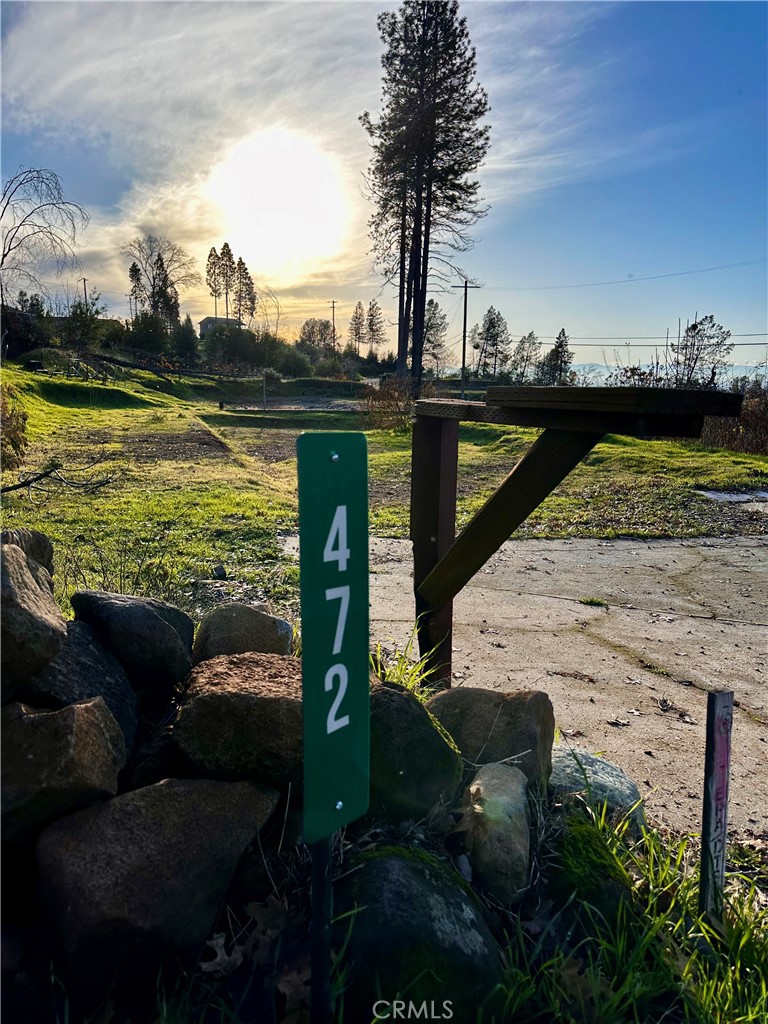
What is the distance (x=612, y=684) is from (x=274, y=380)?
116 ft

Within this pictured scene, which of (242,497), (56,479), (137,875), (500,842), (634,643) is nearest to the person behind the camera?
(137,875)

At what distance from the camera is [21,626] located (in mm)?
1419

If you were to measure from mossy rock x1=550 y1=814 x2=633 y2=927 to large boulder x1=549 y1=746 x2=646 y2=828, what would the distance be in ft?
0.64

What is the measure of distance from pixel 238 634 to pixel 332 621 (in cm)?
131

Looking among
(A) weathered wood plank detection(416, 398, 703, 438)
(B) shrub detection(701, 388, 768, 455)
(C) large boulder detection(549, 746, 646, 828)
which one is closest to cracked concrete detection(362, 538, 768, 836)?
(C) large boulder detection(549, 746, 646, 828)

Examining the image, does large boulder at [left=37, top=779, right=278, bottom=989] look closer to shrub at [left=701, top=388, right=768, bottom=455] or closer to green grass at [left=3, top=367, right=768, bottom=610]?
green grass at [left=3, top=367, right=768, bottom=610]

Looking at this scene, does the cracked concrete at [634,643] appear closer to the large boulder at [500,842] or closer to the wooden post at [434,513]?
the wooden post at [434,513]

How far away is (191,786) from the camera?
1.58 m

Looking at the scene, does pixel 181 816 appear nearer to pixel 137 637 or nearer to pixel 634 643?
pixel 137 637

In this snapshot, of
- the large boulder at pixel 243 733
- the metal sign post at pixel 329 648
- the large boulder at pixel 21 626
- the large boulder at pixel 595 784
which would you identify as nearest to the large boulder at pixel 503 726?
the large boulder at pixel 595 784

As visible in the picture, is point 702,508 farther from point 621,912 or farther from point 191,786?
point 191,786

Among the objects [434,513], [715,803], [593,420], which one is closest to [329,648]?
[593,420]

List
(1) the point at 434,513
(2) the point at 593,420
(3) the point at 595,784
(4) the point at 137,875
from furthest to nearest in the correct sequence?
1. (1) the point at 434,513
2. (3) the point at 595,784
3. (2) the point at 593,420
4. (4) the point at 137,875

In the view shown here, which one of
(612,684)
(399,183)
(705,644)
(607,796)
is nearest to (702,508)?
(705,644)
